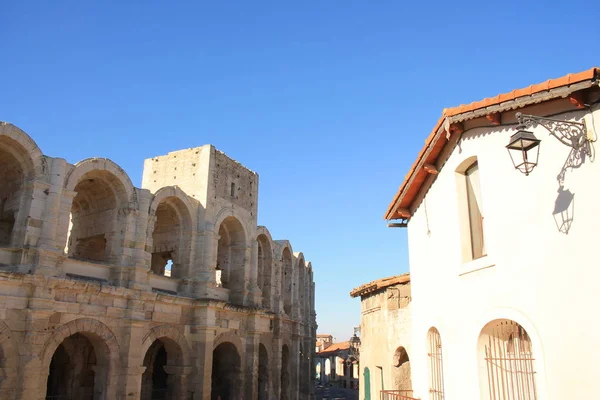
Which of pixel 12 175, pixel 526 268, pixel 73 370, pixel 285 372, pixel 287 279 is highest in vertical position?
pixel 12 175

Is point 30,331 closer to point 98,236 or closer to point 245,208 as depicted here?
point 98,236

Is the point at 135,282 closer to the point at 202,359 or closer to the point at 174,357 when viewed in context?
the point at 174,357

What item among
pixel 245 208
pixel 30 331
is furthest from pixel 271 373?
pixel 30 331

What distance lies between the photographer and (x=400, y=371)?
1363 centimetres

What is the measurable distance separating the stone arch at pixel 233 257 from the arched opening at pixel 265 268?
2.22 meters

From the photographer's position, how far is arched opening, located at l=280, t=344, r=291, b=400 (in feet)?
83.2

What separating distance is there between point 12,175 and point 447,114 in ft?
42.7

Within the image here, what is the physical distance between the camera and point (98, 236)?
1753 cm

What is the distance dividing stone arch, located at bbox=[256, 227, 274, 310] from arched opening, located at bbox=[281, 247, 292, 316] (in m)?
2.80

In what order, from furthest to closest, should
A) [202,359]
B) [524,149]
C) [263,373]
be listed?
[263,373] < [202,359] < [524,149]

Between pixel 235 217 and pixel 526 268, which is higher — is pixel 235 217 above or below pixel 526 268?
above

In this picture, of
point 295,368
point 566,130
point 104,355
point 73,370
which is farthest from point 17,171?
point 295,368

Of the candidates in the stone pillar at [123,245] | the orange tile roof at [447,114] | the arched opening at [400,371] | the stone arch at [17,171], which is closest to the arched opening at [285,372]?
the stone pillar at [123,245]

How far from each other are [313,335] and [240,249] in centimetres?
1326
